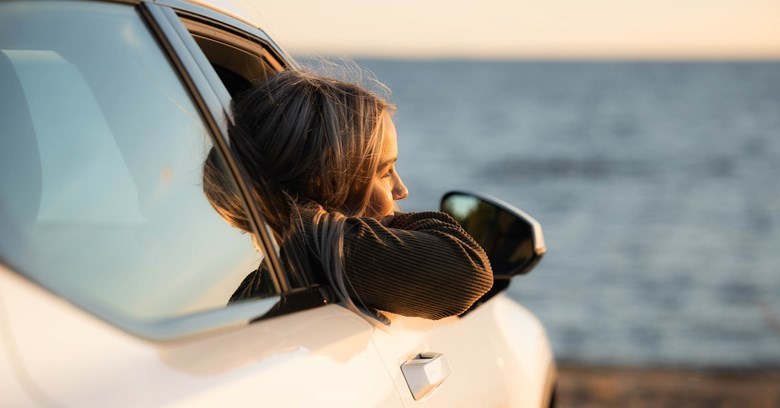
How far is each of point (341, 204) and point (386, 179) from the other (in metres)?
0.16

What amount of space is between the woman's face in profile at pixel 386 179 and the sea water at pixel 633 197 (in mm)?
541

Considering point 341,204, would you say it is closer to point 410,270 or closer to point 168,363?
point 410,270

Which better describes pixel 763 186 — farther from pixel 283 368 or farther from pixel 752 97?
pixel 752 97

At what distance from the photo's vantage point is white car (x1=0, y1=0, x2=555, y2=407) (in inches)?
45.8

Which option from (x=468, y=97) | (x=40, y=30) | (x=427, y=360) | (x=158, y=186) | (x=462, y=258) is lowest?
(x=468, y=97)

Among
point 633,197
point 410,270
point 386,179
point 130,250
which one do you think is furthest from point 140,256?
point 633,197

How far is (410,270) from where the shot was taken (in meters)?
2.06

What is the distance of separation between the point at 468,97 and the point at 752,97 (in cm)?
2167

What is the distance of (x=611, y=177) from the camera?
3656 centimetres

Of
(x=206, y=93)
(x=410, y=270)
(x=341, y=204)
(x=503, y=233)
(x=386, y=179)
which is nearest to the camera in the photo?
(x=206, y=93)

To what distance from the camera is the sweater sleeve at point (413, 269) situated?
2031mm

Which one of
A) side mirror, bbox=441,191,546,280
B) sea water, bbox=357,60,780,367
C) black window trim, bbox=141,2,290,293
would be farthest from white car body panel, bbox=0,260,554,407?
sea water, bbox=357,60,780,367

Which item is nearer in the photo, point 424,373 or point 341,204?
point 424,373

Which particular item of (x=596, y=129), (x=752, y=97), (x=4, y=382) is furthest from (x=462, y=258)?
(x=752, y=97)
